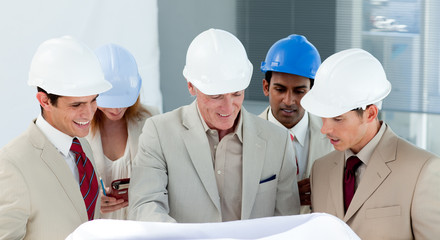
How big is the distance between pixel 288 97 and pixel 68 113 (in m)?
1.26

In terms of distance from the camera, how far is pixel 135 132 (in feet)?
11.2

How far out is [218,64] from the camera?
2529mm

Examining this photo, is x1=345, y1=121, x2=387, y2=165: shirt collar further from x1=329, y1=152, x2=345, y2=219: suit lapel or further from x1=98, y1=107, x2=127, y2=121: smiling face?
x1=98, y1=107, x2=127, y2=121: smiling face

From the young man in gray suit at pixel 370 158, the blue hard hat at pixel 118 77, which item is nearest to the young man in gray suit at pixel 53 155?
the blue hard hat at pixel 118 77

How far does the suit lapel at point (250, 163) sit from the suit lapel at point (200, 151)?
12cm

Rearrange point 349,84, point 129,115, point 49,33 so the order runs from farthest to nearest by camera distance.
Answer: point 49,33, point 129,115, point 349,84

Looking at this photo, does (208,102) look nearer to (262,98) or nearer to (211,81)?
(211,81)

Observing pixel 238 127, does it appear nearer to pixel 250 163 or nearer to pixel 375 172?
pixel 250 163

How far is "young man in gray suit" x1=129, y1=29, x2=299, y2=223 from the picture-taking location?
2543 mm

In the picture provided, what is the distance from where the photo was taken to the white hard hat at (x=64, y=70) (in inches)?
91.9

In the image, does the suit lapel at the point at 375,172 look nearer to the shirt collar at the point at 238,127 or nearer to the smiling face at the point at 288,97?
the shirt collar at the point at 238,127

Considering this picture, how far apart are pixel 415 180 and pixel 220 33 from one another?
3.06ft

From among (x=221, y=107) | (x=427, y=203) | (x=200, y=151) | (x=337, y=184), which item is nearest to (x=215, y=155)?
(x=200, y=151)

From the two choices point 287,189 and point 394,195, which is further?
point 287,189
